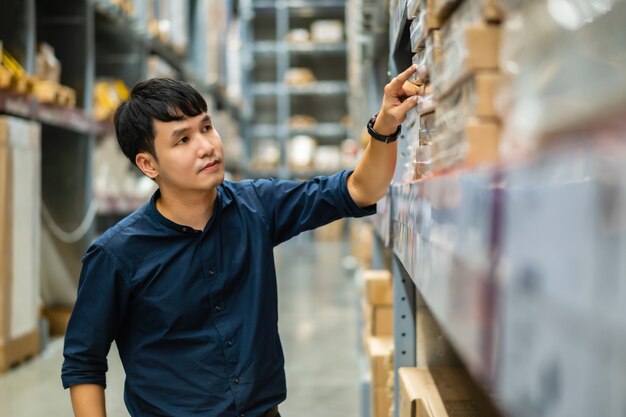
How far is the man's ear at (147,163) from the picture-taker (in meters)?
1.70

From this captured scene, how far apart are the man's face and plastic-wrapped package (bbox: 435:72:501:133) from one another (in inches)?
32.9

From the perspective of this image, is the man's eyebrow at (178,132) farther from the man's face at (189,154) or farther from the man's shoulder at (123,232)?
the man's shoulder at (123,232)

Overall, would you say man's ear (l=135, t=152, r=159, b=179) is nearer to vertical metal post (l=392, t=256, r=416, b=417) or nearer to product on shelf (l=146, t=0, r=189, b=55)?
vertical metal post (l=392, t=256, r=416, b=417)

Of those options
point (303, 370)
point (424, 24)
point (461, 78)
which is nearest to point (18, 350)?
point (303, 370)

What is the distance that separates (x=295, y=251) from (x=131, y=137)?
10.6 metres

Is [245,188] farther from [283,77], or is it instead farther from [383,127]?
[283,77]

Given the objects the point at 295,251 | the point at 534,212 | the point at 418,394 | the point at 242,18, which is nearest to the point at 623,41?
the point at 534,212

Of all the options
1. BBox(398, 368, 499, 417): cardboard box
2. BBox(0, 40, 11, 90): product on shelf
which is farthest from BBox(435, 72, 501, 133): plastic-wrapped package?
BBox(0, 40, 11, 90): product on shelf

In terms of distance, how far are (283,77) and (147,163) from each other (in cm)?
1192

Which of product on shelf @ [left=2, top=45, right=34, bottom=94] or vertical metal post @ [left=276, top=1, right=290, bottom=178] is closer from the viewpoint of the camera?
product on shelf @ [left=2, top=45, right=34, bottom=94]

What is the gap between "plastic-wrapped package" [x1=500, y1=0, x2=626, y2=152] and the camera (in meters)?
0.37

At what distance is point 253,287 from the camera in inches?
67.3

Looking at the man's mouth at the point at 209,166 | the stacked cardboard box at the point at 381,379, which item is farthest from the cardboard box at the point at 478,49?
the stacked cardboard box at the point at 381,379

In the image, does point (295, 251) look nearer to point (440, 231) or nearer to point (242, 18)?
point (242, 18)
